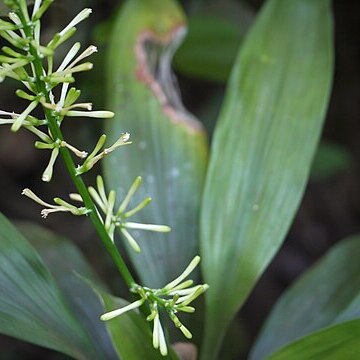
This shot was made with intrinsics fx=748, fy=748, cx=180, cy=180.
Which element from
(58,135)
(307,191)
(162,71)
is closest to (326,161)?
(307,191)

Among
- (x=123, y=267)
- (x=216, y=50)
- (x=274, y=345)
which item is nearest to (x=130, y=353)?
(x=123, y=267)

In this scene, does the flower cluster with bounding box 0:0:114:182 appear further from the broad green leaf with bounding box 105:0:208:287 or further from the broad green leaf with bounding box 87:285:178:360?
the broad green leaf with bounding box 105:0:208:287

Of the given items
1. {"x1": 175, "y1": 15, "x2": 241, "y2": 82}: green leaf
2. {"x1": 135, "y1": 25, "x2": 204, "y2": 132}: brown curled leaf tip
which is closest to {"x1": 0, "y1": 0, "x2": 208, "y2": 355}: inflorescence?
{"x1": 135, "y1": 25, "x2": 204, "y2": 132}: brown curled leaf tip

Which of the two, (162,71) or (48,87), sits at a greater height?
(48,87)

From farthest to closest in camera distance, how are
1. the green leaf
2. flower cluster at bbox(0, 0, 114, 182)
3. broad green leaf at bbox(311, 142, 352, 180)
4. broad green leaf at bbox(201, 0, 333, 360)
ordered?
broad green leaf at bbox(311, 142, 352, 180) < the green leaf < broad green leaf at bbox(201, 0, 333, 360) < flower cluster at bbox(0, 0, 114, 182)

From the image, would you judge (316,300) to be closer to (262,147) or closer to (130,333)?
(262,147)

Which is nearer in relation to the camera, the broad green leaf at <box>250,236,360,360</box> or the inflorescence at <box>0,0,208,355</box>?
the inflorescence at <box>0,0,208,355</box>
